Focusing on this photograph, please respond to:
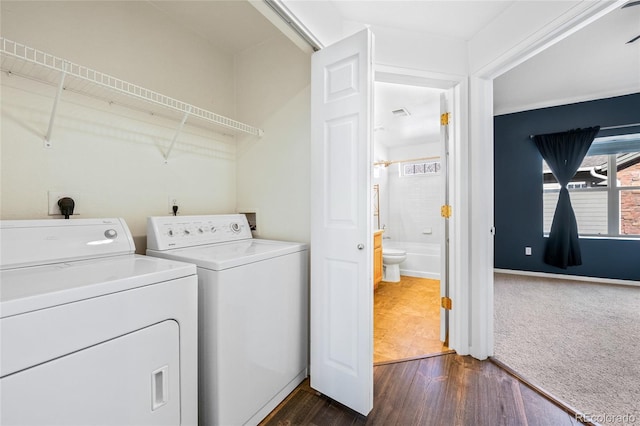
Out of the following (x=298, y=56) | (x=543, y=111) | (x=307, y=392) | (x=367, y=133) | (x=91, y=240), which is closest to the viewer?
(x=91, y=240)

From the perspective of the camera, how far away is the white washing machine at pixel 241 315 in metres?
1.19

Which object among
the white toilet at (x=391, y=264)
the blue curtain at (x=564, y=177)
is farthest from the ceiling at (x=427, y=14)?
the blue curtain at (x=564, y=177)

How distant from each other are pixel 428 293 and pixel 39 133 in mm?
3772

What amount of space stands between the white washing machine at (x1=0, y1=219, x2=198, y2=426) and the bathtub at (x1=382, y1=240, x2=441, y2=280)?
3.84m

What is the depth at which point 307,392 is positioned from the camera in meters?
1.63

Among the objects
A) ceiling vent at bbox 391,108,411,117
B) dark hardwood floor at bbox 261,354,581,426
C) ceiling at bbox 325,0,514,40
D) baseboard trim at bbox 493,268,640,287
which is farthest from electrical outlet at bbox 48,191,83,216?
baseboard trim at bbox 493,268,640,287

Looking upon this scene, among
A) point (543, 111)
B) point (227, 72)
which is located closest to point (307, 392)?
point (227, 72)

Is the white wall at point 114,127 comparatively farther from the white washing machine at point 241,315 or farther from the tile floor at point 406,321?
the tile floor at point 406,321

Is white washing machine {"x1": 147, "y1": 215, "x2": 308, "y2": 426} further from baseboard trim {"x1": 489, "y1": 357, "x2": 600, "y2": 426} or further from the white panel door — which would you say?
baseboard trim {"x1": 489, "y1": 357, "x2": 600, "y2": 426}

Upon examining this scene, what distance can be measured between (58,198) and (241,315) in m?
1.08

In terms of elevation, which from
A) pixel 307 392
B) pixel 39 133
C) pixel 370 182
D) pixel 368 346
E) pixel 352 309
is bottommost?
pixel 307 392

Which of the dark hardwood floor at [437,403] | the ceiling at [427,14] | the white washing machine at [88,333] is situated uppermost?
the ceiling at [427,14]

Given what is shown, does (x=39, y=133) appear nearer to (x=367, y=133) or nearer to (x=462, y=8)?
(x=367, y=133)

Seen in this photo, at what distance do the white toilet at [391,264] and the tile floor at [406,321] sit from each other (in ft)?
0.35
